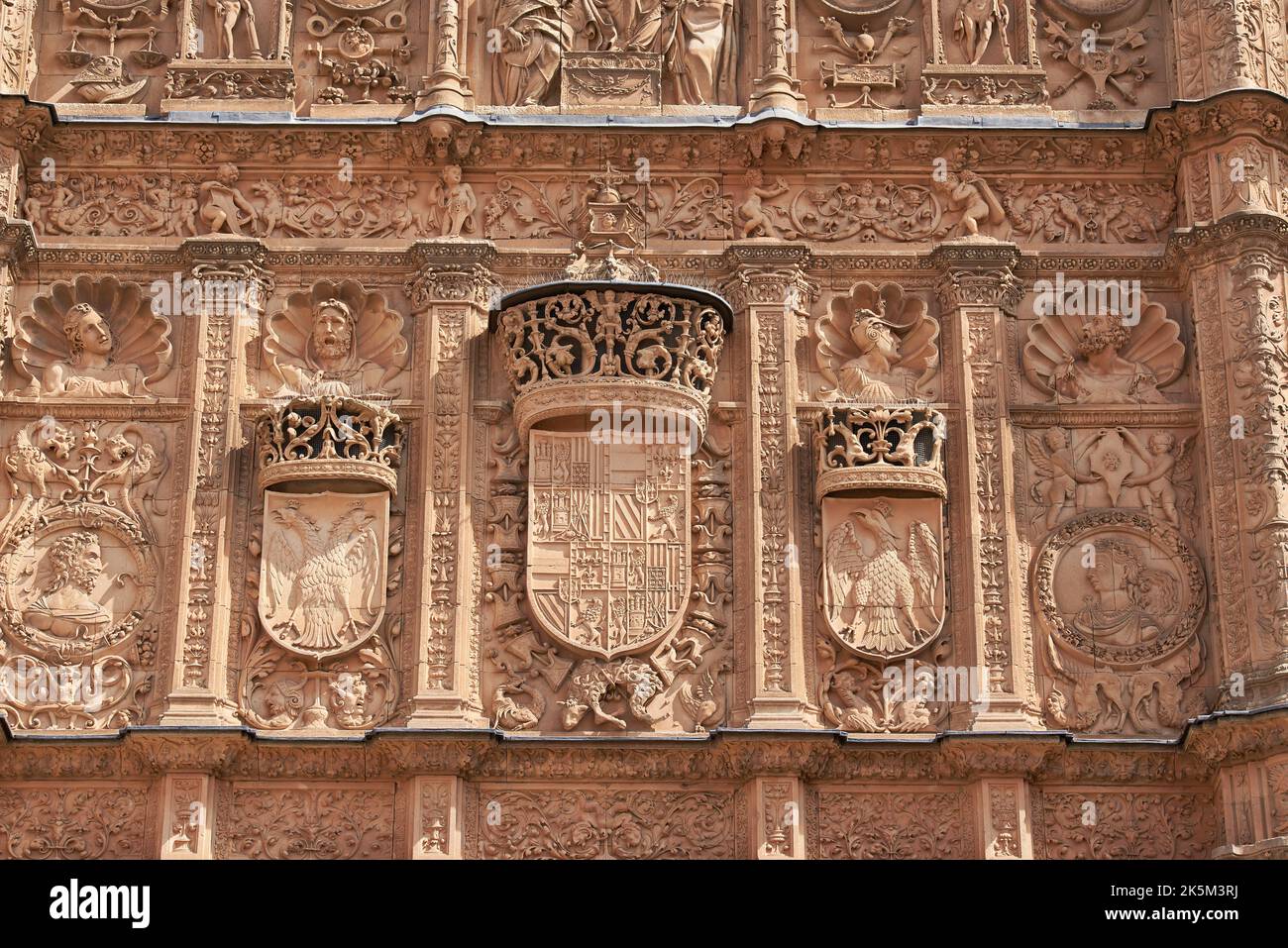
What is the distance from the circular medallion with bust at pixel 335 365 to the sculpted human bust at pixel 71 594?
6.76ft

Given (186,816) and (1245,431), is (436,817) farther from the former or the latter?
(1245,431)

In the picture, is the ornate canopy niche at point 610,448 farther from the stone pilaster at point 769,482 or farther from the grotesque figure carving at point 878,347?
the grotesque figure carving at point 878,347

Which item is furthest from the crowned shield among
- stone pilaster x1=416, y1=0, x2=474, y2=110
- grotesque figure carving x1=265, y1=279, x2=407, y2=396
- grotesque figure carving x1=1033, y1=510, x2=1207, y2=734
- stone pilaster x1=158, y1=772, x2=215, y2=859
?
stone pilaster x1=158, y1=772, x2=215, y2=859

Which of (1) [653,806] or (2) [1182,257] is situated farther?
(2) [1182,257]

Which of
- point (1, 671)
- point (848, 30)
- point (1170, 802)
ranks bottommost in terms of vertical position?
point (1170, 802)

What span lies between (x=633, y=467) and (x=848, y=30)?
4.46 m

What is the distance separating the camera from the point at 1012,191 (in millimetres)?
20125

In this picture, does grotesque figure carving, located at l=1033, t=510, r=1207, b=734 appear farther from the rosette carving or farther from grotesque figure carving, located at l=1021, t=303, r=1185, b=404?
the rosette carving

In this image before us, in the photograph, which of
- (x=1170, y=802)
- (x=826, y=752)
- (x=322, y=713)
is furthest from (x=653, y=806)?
(x=1170, y=802)

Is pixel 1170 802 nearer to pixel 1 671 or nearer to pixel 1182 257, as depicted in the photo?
pixel 1182 257

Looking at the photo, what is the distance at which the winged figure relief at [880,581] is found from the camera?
1877cm

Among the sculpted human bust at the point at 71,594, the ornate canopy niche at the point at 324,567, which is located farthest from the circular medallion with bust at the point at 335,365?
the sculpted human bust at the point at 71,594

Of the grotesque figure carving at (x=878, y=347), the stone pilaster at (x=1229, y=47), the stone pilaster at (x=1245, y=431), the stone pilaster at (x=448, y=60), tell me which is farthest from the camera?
the stone pilaster at (x=448, y=60)

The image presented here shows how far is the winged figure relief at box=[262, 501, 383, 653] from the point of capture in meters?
18.7
